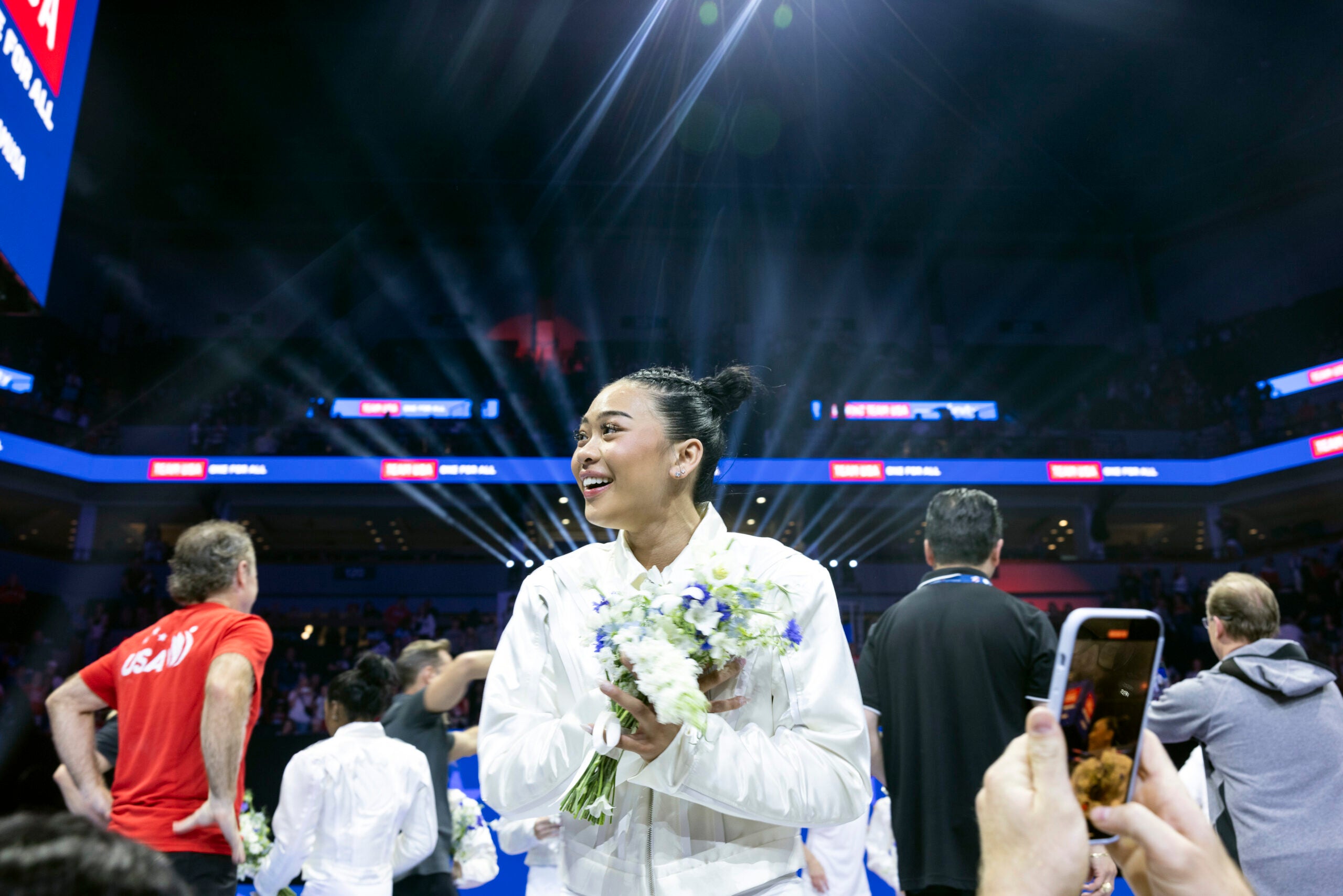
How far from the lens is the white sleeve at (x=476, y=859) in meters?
4.59

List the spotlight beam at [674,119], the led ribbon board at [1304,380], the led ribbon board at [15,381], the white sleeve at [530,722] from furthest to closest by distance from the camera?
1. the led ribbon board at [1304,380]
2. the led ribbon board at [15,381]
3. the spotlight beam at [674,119]
4. the white sleeve at [530,722]

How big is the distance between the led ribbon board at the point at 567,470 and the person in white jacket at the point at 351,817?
12.3 m

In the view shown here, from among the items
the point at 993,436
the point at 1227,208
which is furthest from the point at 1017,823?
the point at 1227,208

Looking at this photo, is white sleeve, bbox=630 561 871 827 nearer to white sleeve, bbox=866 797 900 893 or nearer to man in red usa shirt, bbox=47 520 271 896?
man in red usa shirt, bbox=47 520 271 896

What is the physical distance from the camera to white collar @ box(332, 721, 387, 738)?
3.81m

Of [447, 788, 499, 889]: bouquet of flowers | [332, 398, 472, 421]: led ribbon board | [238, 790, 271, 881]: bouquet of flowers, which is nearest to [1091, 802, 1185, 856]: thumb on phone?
[447, 788, 499, 889]: bouquet of flowers

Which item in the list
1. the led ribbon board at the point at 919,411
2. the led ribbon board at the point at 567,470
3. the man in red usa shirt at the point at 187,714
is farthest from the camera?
the led ribbon board at the point at 919,411

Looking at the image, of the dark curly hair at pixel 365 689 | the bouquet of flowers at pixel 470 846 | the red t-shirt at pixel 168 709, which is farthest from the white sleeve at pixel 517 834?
the bouquet of flowers at pixel 470 846

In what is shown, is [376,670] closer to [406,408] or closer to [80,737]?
[80,737]

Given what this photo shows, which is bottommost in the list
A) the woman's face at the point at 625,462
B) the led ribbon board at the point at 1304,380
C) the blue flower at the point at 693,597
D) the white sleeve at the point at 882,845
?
the white sleeve at the point at 882,845

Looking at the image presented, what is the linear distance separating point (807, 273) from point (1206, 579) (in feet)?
36.6

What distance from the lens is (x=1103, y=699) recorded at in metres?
0.84

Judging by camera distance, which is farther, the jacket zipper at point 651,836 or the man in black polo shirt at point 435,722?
the man in black polo shirt at point 435,722

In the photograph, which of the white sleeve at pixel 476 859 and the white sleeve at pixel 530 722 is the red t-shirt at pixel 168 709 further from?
the white sleeve at pixel 476 859
